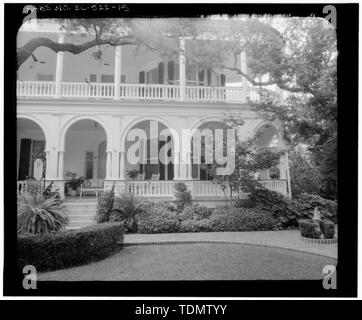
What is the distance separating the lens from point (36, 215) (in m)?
5.35

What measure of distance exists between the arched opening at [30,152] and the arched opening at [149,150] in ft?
10.8

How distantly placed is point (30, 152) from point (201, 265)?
27.8 feet

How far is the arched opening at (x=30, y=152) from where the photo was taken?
9.89 m

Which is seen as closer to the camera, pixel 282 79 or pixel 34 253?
pixel 34 253

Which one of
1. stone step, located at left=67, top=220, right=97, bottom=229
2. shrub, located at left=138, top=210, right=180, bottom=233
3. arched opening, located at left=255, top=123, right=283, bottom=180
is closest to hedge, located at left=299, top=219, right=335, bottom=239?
arched opening, located at left=255, top=123, right=283, bottom=180

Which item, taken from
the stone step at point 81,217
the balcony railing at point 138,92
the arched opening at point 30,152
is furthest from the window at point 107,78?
the stone step at point 81,217

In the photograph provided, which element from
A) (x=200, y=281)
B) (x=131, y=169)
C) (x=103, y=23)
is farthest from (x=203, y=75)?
(x=200, y=281)

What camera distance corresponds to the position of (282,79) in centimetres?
762

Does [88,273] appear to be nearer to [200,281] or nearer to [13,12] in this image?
[200,281]

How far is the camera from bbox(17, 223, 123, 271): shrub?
A: 5.11 meters

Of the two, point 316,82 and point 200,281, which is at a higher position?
point 316,82

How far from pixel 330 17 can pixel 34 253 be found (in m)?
6.88

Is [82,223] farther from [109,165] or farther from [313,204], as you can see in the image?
[313,204]

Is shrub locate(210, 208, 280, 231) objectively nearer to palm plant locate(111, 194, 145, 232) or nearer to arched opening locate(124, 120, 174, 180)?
palm plant locate(111, 194, 145, 232)
